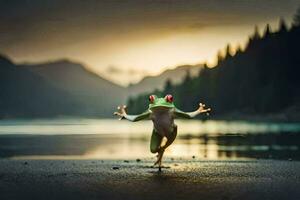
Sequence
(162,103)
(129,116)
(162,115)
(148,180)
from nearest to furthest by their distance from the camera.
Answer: (148,180), (162,103), (162,115), (129,116)

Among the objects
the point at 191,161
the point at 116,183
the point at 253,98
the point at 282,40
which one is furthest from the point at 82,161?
the point at 282,40

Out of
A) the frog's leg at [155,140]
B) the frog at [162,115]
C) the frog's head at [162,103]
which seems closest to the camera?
the frog's head at [162,103]

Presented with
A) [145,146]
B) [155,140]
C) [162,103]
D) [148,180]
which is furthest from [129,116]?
[145,146]

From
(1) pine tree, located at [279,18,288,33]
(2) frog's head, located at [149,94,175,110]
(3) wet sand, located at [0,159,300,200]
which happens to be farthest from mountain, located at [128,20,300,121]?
(2) frog's head, located at [149,94,175,110]

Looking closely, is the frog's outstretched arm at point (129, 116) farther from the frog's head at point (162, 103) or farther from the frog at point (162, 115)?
the frog's head at point (162, 103)

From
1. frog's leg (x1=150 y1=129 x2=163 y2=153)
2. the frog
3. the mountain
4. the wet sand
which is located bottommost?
the wet sand

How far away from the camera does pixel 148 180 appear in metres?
20.5

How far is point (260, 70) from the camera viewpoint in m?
195

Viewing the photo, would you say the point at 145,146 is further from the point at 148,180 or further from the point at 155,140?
the point at 148,180

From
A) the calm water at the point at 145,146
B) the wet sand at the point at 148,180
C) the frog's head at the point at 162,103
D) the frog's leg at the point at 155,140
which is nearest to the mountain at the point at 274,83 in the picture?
the calm water at the point at 145,146

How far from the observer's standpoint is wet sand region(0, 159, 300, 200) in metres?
16.8

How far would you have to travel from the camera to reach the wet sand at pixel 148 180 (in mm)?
16781

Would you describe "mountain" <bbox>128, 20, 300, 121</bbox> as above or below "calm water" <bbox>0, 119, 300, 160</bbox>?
above

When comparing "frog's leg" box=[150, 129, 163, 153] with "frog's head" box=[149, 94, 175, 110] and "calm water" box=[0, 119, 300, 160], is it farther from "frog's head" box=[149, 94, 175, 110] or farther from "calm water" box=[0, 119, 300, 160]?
"calm water" box=[0, 119, 300, 160]
